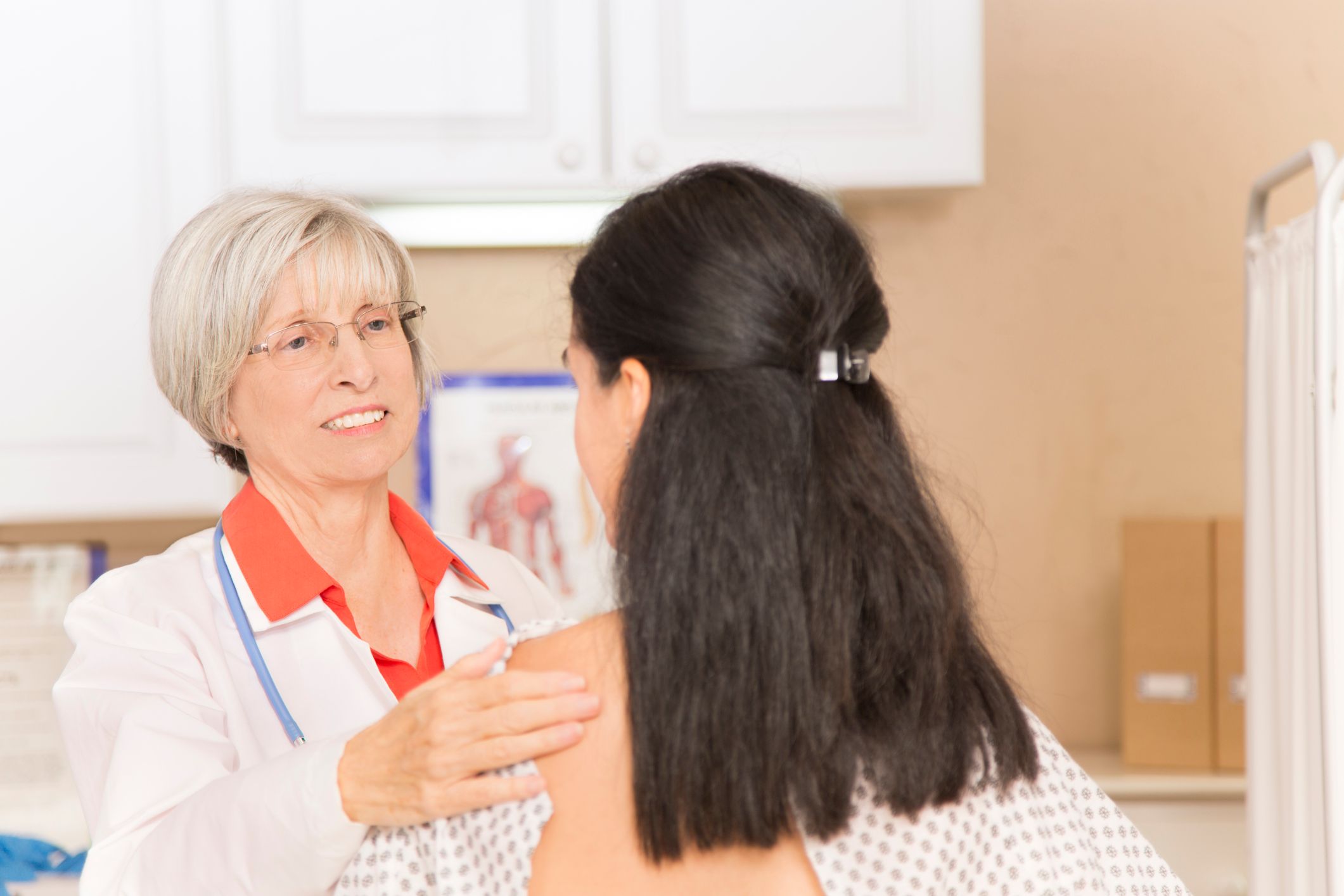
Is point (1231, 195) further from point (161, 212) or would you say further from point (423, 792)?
point (423, 792)

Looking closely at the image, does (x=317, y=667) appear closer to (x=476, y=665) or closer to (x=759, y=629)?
(x=476, y=665)

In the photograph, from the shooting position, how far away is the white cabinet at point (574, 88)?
72.3 inches

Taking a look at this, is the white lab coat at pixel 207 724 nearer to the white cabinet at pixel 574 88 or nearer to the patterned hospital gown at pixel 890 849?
the patterned hospital gown at pixel 890 849

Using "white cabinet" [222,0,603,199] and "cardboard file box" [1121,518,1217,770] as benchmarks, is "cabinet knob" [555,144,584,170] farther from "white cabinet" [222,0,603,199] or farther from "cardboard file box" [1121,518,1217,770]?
"cardboard file box" [1121,518,1217,770]

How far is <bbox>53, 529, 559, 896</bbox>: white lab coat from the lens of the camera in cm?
94

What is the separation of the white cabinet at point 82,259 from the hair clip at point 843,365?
1.36m

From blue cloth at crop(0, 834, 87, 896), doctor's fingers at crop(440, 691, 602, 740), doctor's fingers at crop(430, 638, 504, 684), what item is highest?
doctor's fingers at crop(430, 638, 504, 684)

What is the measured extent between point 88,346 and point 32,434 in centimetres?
16

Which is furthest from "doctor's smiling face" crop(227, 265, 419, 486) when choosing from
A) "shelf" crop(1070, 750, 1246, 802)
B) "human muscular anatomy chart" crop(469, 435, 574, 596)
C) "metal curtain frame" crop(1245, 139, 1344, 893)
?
"shelf" crop(1070, 750, 1246, 802)

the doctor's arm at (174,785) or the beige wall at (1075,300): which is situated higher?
the beige wall at (1075,300)

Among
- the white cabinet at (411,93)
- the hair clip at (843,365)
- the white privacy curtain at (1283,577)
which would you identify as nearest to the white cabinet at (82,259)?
the white cabinet at (411,93)

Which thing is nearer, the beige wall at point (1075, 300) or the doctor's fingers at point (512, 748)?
the doctor's fingers at point (512, 748)

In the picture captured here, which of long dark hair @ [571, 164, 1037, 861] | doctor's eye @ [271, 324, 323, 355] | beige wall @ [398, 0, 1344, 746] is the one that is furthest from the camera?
beige wall @ [398, 0, 1344, 746]

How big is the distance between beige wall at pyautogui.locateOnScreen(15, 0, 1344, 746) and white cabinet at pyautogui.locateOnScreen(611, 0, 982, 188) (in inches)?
15.8
